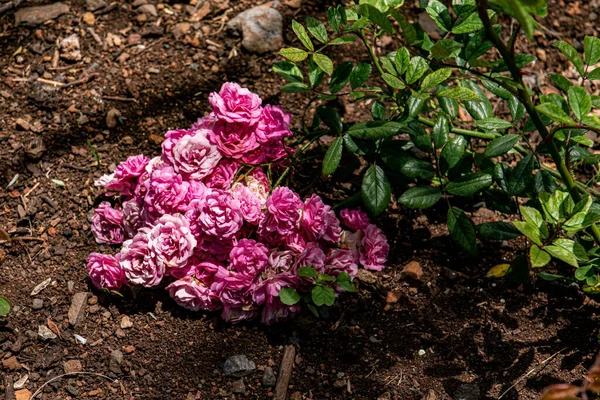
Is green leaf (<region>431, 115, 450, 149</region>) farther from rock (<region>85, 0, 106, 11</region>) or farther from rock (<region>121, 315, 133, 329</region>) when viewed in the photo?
rock (<region>85, 0, 106, 11</region>)

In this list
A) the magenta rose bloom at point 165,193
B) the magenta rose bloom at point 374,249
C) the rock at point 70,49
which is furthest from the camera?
the rock at point 70,49

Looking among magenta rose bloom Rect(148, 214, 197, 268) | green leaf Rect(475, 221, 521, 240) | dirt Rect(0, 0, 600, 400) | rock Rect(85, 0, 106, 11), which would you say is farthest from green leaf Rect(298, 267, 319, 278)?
rock Rect(85, 0, 106, 11)

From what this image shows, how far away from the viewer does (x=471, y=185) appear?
2.07m

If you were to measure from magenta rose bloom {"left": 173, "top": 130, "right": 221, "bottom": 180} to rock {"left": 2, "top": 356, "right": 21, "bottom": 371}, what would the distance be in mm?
754

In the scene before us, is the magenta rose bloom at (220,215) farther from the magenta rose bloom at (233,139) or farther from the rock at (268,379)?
the rock at (268,379)

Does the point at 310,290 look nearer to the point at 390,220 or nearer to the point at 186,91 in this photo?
the point at 390,220

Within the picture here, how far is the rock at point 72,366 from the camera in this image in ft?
6.64

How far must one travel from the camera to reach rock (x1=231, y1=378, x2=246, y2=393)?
2.00 m

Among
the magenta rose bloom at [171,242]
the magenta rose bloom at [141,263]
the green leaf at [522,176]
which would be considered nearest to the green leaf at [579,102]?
the green leaf at [522,176]

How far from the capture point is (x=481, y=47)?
6.72ft

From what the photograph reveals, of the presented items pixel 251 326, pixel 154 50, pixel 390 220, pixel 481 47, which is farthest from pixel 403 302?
pixel 154 50

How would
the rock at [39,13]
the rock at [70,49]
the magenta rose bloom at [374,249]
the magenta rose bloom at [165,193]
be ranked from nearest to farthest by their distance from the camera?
1. the magenta rose bloom at [165,193]
2. the magenta rose bloom at [374,249]
3. the rock at [70,49]
4. the rock at [39,13]

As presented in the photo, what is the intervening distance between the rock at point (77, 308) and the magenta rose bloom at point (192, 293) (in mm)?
297

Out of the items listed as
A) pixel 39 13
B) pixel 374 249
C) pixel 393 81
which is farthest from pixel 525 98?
pixel 39 13
